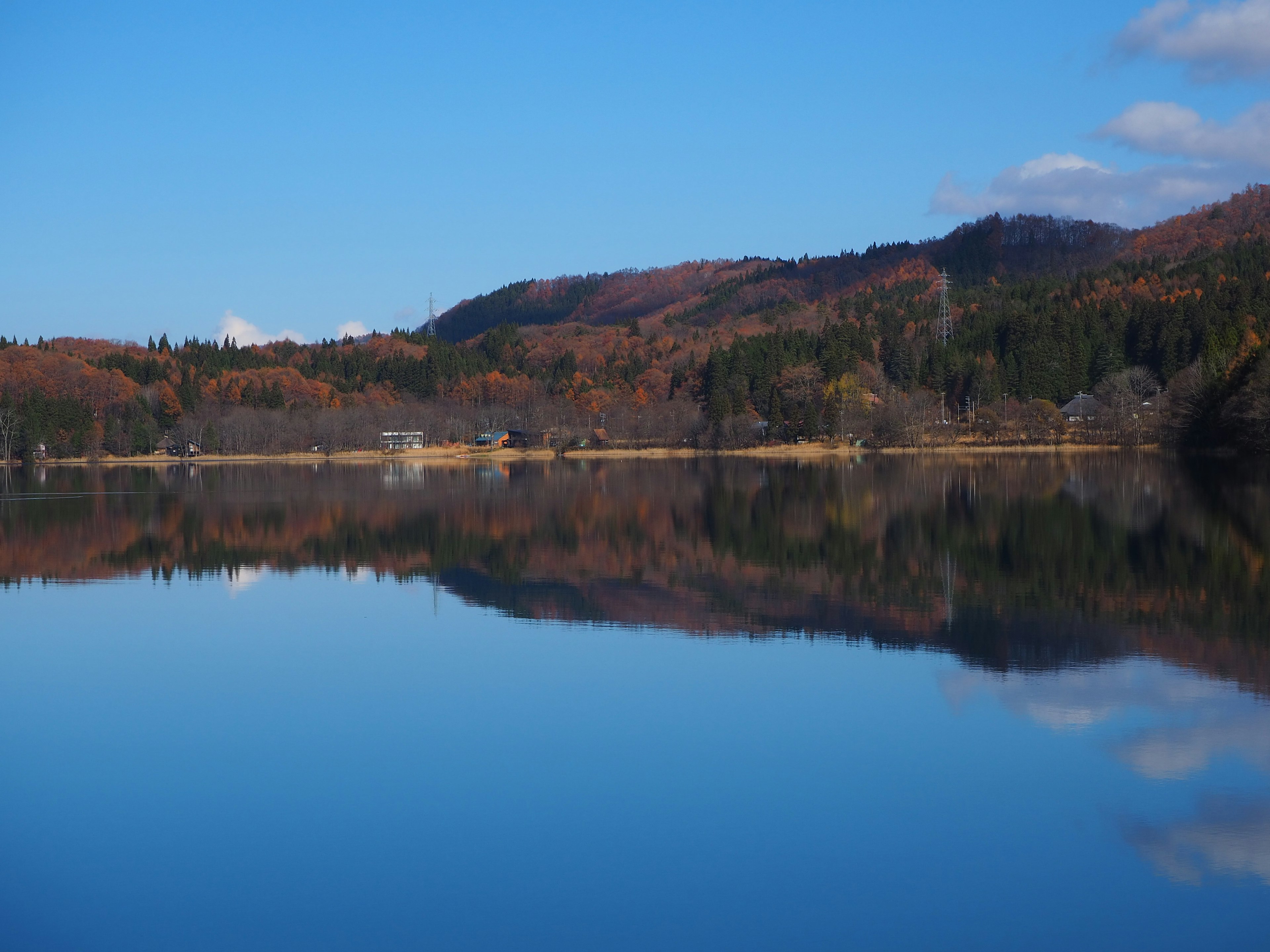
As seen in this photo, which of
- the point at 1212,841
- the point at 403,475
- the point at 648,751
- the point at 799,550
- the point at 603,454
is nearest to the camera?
the point at 1212,841

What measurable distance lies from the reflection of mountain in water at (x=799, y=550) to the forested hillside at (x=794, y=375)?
90.5 ft

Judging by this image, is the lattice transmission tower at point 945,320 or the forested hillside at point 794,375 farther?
the lattice transmission tower at point 945,320

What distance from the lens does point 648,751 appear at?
30.2 feet

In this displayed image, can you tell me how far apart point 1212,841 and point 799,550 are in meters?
14.3

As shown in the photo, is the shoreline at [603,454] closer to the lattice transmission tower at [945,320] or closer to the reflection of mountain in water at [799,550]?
the lattice transmission tower at [945,320]

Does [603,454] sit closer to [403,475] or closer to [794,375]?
[794,375]

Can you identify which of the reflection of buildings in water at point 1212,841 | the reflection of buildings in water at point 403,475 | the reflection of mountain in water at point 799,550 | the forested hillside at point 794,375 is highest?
the forested hillside at point 794,375

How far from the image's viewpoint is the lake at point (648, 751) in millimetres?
6453

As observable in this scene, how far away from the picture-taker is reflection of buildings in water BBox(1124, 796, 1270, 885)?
6695 mm

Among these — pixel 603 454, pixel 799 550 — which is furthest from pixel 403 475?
pixel 799 550

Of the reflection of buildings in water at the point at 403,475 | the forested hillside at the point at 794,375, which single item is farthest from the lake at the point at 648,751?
the forested hillside at the point at 794,375

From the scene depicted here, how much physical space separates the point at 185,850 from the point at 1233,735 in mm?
8101

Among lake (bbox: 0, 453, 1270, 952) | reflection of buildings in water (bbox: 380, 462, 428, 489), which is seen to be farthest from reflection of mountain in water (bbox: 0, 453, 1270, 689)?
reflection of buildings in water (bbox: 380, 462, 428, 489)

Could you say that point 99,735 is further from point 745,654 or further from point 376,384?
point 376,384
